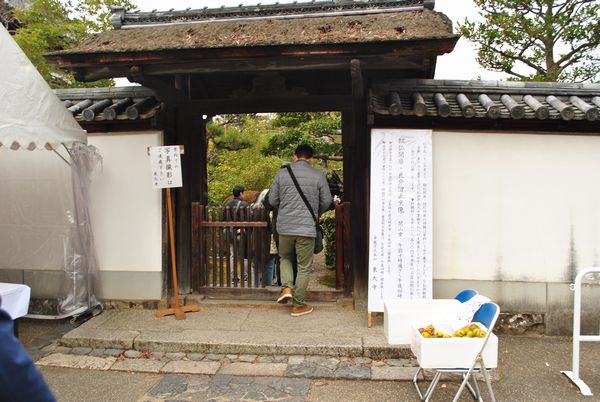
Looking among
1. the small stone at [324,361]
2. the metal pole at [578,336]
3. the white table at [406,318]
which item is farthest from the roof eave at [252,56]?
the small stone at [324,361]

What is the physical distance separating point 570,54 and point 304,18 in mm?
8845

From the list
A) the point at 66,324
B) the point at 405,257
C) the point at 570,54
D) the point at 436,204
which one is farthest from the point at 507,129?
the point at 570,54

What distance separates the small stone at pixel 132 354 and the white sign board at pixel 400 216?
291cm

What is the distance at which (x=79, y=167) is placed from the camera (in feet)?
20.3

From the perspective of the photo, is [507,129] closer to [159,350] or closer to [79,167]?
[159,350]

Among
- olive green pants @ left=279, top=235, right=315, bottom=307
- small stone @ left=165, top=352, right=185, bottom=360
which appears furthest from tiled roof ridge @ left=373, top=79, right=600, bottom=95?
small stone @ left=165, top=352, right=185, bottom=360

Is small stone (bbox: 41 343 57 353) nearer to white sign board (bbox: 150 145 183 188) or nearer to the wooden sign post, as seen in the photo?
the wooden sign post

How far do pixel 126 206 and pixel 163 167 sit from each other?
3.52 ft

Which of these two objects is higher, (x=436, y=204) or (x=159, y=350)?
(x=436, y=204)

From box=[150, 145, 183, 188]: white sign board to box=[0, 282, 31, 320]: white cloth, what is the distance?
1.97 m

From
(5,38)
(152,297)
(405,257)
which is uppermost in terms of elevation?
(5,38)

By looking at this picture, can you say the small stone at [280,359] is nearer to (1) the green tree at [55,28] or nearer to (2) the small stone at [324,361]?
(2) the small stone at [324,361]

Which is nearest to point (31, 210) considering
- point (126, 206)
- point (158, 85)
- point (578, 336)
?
point (126, 206)

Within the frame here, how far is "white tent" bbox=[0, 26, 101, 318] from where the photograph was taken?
15.8 ft
